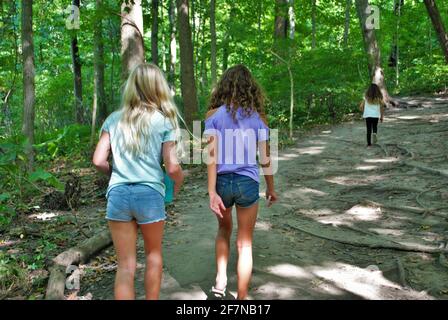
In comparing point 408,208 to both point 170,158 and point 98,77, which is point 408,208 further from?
point 98,77

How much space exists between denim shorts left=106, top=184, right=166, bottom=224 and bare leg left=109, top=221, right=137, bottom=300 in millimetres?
67

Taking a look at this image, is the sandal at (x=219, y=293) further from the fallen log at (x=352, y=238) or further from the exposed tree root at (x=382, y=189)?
the exposed tree root at (x=382, y=189)

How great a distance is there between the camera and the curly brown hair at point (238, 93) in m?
3.83

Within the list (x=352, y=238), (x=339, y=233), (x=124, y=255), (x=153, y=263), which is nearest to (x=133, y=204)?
(x=124, y=255)

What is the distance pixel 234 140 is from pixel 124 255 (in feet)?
4.09

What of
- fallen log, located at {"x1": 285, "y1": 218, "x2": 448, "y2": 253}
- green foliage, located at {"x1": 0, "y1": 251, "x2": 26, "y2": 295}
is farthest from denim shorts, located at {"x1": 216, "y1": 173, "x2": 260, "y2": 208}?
green foliage, located at {"x1": 0, "y1": 251, "x2": 26, "y2": 295}

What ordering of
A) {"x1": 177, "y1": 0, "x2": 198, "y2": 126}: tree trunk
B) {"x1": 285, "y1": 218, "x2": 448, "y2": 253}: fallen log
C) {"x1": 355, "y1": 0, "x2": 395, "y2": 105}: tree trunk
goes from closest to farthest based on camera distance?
1. {"x1": 285, "y1": 218, "x2": 448, "y2": 253}: fallen log
2. {"x1": 177, "y1": 0, "x2": 198, "y2": 126}: tree trunk
3. {"x1": 355, "y1": 0, "x2": 395, "y2": 105}: tree trunk

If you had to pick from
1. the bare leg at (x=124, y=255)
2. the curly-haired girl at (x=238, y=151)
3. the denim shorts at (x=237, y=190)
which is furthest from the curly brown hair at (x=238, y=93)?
the bare leg at (x=124, y=255)

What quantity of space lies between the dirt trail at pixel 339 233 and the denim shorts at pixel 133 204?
4.10 ft

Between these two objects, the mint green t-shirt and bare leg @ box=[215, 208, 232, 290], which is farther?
bare leg @ box=[215, 208, 232, 290]

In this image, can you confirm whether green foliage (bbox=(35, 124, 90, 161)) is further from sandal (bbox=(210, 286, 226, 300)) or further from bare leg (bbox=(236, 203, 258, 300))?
bare leg (bbox=(236, 203, 258, 300))

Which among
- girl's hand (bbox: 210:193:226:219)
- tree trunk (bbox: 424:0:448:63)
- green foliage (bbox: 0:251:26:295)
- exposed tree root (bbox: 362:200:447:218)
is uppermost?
tree trunk (bbox: 424:0:448:63)

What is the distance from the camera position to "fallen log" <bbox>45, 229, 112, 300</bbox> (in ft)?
14.1

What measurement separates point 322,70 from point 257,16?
441 inches
